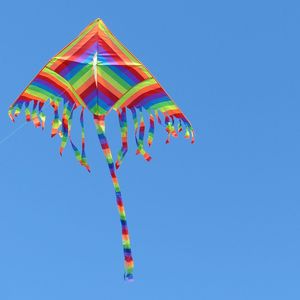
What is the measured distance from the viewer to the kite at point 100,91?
17703 millimetres

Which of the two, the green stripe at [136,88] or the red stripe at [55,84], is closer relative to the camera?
the green stripe at [136,88]

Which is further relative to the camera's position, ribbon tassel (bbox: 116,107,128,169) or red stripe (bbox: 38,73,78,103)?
red stripe (bbox: 38,73,78,103)

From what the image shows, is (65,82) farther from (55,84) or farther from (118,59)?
(118,59)

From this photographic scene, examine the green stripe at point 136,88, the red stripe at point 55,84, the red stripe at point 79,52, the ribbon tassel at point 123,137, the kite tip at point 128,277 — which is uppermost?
the red stripe at point 79,52

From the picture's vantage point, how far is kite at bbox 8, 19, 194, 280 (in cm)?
1770

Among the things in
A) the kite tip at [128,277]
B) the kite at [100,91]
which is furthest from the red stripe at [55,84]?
the kite tip at [128,277]

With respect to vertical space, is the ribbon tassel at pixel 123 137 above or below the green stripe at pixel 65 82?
below

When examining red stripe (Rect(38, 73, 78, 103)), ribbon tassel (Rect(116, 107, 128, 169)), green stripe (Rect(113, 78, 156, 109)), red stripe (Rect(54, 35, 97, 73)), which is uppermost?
red stripe (Rect(54, 35, 97, 73))

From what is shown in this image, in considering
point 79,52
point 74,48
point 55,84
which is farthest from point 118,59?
point 55,84

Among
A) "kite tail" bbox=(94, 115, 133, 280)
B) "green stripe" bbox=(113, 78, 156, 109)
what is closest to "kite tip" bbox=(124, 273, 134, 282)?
"kite tail" bbox=(94, 115, 133, 280)

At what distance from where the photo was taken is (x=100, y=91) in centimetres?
1770

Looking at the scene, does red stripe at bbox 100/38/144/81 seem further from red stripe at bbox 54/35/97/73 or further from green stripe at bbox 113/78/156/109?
red stripe at bbox 54/35/97/73

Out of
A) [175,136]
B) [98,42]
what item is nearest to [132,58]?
[98,42]

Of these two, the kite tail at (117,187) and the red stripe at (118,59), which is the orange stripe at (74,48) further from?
the kite tail at (117,187)
